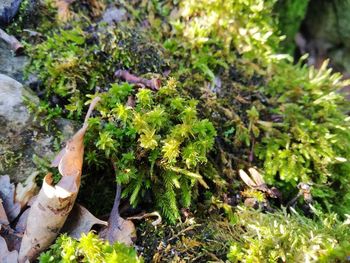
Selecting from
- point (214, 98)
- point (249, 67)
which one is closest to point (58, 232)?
point (214, 98)

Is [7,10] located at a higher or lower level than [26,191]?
higher

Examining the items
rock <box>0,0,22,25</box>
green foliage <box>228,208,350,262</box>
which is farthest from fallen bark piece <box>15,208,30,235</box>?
rock <box>0,0,22,25</box>

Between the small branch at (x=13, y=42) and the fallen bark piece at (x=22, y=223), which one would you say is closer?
the fallen bark piece at (x=22, y=223)

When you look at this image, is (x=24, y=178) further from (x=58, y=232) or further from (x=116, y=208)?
(x=116, y=208)

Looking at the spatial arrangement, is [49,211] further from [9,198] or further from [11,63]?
[11,63]

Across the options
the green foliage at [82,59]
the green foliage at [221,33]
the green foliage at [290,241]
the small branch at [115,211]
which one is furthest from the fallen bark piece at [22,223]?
the green foliage at [221,33]

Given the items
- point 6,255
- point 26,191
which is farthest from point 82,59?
point 6,255

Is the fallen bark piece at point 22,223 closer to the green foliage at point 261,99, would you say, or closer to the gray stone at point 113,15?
the green foliage at point 261,99

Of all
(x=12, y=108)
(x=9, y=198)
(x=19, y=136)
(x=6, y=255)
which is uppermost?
(x=12, y=108)
